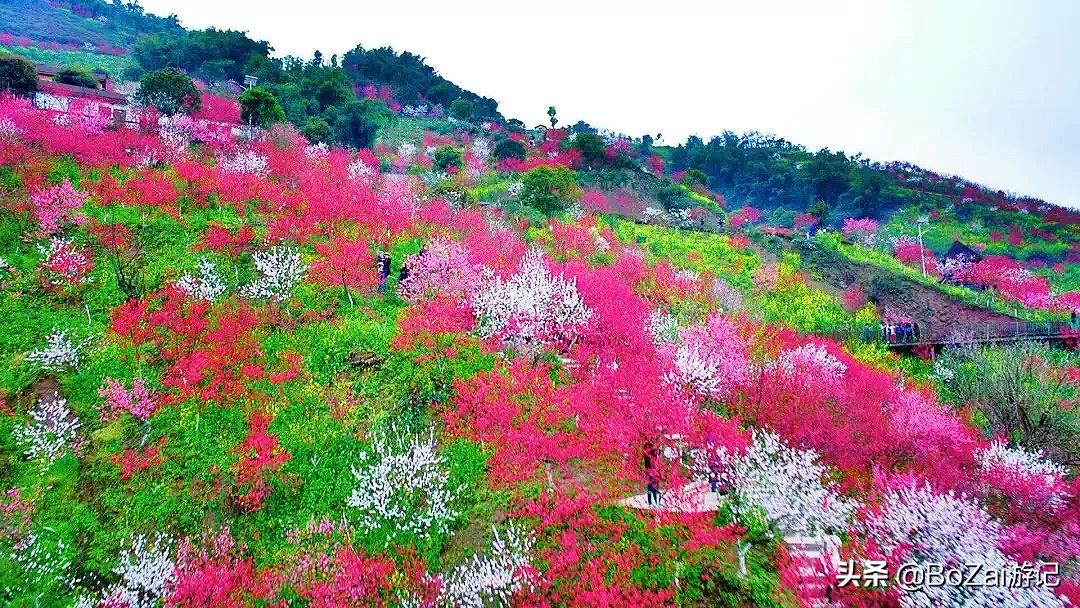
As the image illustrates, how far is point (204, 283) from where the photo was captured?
20.3m

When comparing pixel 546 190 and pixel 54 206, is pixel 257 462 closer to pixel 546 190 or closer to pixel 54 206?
pixel 54 206

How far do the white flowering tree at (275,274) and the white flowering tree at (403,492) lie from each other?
8.59 meters

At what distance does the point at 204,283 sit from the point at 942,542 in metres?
25.2

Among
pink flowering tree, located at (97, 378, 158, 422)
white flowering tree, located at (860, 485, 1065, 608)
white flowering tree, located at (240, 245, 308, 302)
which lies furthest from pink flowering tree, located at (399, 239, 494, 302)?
white flowering tree, located at (860, 485, 1065, 608)

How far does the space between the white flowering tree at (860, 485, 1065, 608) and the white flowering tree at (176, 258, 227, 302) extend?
76.5 ft

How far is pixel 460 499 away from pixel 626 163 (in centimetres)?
5431

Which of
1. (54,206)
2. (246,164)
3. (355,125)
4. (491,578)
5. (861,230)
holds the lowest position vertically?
(491,578)

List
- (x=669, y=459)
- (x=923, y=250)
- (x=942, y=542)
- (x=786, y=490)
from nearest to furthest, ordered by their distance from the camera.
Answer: (x=942, y=542) → (x=786, y=490) → (x=669, y=459) → (x=923, y=250)

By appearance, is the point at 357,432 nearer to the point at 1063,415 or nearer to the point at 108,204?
the point at 108,204

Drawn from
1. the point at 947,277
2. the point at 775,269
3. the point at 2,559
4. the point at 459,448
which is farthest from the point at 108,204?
the point at 947,277

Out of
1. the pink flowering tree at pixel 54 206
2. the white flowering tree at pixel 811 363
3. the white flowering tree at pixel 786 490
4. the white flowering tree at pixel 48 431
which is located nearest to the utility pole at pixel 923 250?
the white flowering tree at pixel 811 363

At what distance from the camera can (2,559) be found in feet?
41.0

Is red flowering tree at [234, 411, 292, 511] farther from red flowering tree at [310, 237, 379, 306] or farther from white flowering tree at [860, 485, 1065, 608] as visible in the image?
white flowering tree at [860, 485, 1065, 608]

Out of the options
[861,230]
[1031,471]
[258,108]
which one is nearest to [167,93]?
[258,108]
